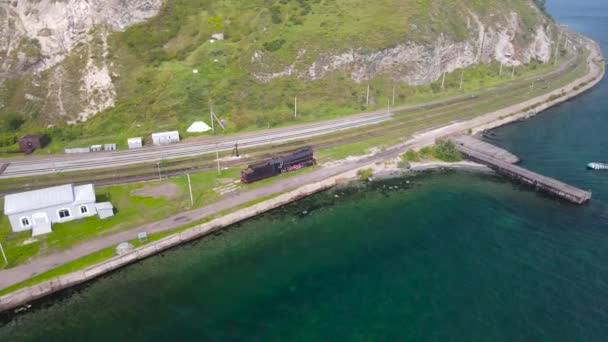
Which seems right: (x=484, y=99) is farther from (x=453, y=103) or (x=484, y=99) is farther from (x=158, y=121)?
(x=158, y=121)

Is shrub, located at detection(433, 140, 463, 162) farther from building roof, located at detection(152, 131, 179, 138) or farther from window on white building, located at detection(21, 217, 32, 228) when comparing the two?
window on white building, located at detection(21, 217, 32, 228)

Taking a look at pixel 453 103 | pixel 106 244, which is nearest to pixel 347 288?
pixel 106 244

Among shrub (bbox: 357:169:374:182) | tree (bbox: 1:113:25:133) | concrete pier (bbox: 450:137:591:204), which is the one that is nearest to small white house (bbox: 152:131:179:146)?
tree (bbox: 1:113:25:133)

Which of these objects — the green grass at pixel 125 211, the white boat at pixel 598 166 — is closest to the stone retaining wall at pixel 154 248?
the green grass at pixel 125 211

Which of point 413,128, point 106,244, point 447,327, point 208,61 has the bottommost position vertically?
point 447,327

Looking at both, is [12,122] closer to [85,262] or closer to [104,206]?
[104,206]

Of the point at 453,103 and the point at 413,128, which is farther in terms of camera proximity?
the point at 453,103

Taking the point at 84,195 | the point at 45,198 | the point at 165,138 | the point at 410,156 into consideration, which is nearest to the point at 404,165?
the point at 410,156

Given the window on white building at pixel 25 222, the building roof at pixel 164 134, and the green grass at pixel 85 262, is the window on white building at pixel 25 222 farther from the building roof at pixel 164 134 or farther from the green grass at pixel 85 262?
the building roof at pixel 164 134
